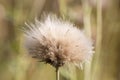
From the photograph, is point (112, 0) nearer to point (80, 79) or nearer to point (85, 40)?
point (80, 79)

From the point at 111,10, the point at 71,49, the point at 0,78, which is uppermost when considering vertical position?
the point at 111,10

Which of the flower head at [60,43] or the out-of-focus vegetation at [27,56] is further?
the out-of-focus vegetation at [27,56]

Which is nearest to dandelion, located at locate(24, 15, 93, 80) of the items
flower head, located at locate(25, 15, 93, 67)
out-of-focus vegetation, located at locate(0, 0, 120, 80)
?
flower head, located at locate(25, 15, 93, 67)

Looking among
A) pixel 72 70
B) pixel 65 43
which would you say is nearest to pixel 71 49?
pixel 65 43

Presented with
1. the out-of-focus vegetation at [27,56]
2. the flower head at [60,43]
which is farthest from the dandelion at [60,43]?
the out-of-focus vegetation at [27,56]

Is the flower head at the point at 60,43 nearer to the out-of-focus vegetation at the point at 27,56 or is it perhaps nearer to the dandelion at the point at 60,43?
the dandelion at the point at 60,43

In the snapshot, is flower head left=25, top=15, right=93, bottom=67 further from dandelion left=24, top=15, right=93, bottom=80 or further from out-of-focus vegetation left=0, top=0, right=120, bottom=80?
out-of-focus vegetation left=0, top=0, right=120, bottom=80

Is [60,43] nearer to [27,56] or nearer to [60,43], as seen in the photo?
[60,43]
